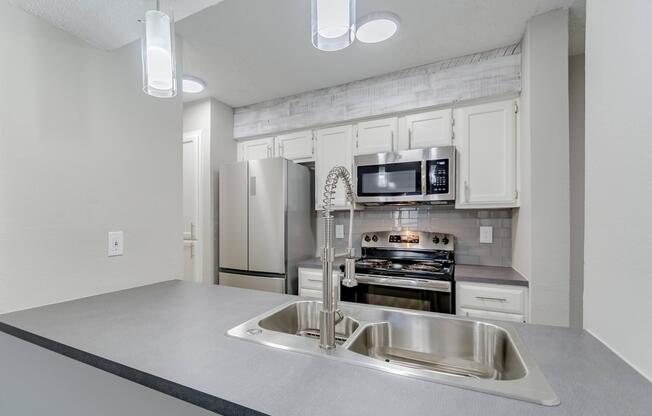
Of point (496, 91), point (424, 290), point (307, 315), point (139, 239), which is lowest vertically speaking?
point (424, 290)

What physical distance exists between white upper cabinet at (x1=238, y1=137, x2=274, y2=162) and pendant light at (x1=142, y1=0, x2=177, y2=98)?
205 cm

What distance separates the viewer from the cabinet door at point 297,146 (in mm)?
2930

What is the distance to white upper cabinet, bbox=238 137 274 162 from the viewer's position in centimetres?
313

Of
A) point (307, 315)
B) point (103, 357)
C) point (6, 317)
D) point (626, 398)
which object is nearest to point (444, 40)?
point (307, 315)

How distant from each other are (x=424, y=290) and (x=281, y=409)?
1.73 m

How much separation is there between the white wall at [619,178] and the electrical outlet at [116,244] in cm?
186

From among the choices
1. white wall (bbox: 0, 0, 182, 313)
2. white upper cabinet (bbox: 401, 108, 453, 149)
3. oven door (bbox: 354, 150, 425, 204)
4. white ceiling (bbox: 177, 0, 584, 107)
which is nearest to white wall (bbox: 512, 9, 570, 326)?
white ceiling (bbox: 177, 0, 584, 107)

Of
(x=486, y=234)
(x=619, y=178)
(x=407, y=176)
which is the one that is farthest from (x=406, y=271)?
(x=619, y=178)

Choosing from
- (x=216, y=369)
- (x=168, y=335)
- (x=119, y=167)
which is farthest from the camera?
(x=119, y=167)

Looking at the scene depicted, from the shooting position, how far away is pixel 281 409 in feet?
1.79

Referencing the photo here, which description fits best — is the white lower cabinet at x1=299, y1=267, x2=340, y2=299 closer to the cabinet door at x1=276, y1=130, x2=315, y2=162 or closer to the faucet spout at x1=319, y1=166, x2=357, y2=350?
the cabinet door at x1=276, y1=130, x2=315, y2=162

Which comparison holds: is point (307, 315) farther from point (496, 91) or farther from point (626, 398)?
point (496, 91)

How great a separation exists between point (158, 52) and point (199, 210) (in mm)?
2186

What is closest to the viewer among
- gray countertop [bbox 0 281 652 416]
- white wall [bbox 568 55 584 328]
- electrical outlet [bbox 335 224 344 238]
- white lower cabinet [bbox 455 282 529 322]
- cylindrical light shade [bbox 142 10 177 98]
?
gray countertop [bbox 0 281 652 416]
